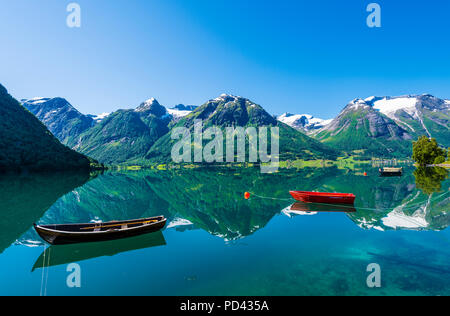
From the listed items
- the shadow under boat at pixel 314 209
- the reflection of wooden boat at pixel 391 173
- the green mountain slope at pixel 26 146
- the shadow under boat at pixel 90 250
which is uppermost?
the green mountain slope at pixel 26 146

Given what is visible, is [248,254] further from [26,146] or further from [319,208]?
[26,146]

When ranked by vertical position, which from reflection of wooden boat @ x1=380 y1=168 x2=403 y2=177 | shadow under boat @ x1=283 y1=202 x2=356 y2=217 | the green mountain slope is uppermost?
the green mountain slope

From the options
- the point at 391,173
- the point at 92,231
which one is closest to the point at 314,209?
the point at 92,231

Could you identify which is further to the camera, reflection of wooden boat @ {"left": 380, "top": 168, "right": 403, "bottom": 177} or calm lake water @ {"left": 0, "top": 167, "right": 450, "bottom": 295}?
reflection of wooden boat @ {"left": 380, "top": 168, "right": 403, "bottom": 177}

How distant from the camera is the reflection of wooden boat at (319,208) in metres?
39.3

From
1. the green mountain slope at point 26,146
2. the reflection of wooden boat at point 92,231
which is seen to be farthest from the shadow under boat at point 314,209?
the green mountain slope at point 26,146

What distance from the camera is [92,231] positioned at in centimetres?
2416

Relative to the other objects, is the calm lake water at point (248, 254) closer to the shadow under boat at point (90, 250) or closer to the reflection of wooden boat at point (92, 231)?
the shadow under boat at point (90, 250)

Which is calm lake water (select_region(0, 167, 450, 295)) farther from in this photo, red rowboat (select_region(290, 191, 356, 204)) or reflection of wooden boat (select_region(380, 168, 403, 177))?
reflection of wooden boat (select_region(380, 168, 403, 177))

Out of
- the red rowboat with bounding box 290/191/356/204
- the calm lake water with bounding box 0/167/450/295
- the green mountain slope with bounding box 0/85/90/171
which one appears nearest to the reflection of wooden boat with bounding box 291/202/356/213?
the calm lake water with bounding box 0/167/450/295

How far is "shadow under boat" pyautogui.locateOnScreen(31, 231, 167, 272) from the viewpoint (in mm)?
20391

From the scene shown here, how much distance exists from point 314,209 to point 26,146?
166510mm
